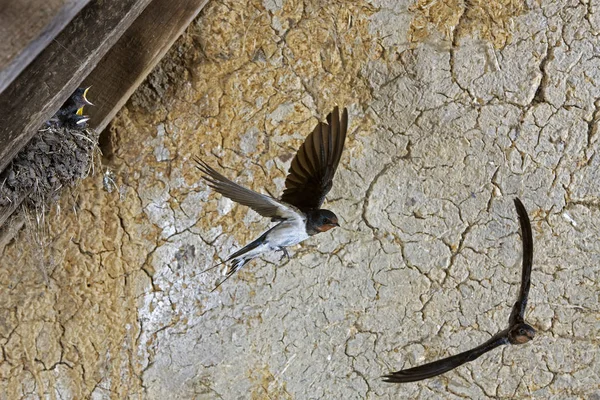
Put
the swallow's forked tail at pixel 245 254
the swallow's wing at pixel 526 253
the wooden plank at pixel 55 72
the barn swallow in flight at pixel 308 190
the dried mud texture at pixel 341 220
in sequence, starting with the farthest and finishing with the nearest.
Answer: the dried mud texture at pixel 341 220 < the swallow's forked tail at pixel 245 254 < the barn swallow in flight at pixel 308 190 < the swallow's wing at pixel 526 253 < the wooden plank at pixel 55 72

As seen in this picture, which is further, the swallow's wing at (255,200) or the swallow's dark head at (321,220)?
the swallow's dark head at (321,220)

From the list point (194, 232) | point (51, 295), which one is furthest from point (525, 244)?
point (51, 295)

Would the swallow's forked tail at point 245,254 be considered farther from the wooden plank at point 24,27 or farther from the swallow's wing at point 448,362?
the wooden plank at point 24,27

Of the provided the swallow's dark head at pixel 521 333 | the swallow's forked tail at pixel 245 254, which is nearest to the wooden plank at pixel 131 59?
the swallow's forked tail at pixel 245 254

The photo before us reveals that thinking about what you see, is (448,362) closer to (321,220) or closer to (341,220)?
(321,220)

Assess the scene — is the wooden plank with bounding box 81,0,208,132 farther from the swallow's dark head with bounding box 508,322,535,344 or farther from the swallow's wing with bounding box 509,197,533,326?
the swallow's dark head with bounding box 508,322,535,344

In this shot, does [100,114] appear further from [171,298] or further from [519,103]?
[519,103]

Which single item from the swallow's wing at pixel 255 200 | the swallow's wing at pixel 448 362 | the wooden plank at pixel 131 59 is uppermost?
the wooden plank at pixel 131 59
